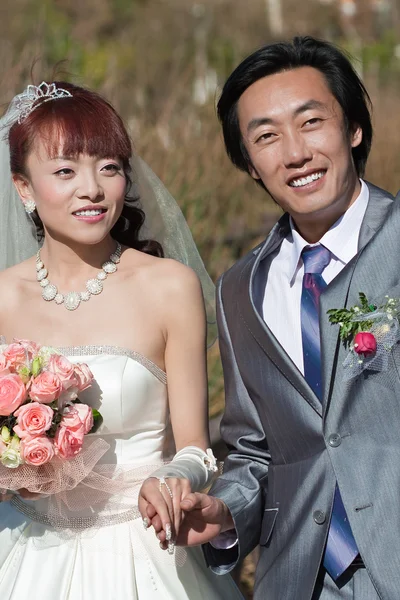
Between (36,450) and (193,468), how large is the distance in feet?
1.59

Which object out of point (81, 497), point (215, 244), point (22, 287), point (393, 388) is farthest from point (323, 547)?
point (215, 244)

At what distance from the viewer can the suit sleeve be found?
3037mm

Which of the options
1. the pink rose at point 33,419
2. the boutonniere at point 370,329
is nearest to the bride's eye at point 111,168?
the pink rose at point 33,419

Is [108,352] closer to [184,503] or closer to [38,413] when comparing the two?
[38,413]

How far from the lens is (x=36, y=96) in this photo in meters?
3.47

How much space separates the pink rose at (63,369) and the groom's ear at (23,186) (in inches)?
27.8

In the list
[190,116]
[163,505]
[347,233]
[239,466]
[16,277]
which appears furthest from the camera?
[190,116]

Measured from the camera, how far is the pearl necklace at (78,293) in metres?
3.41

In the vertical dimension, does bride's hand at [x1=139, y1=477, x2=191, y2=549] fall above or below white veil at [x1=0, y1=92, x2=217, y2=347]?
below

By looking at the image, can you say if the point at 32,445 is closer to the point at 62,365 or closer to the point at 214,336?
the point at 62,365

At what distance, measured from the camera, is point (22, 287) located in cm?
350

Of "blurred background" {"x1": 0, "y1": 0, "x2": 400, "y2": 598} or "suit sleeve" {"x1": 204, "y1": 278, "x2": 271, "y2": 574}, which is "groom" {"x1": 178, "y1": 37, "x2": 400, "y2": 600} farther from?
"blurred background" {"x1": 0, "y1": 0, "x2": 400, "y2": 598}

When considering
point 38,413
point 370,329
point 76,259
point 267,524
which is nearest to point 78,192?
point 76,259

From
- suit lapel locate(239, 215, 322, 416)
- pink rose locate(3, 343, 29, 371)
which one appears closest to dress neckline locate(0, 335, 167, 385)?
pink rose locate(3, 343, 29, 371)
